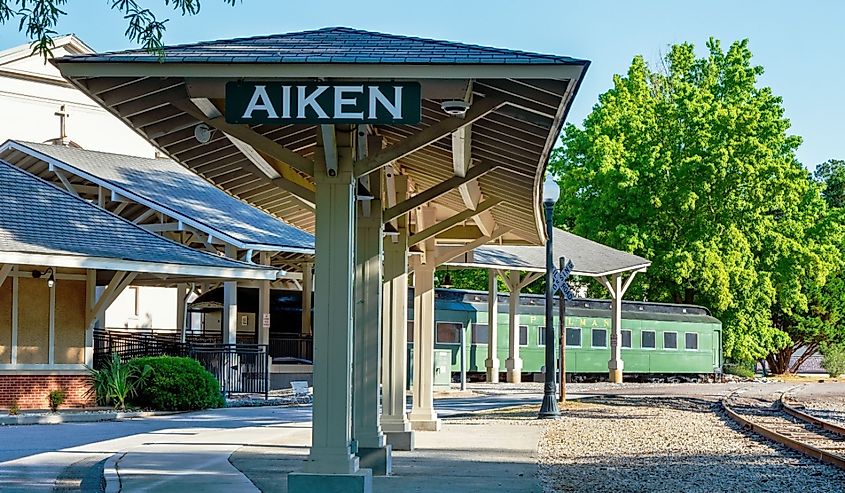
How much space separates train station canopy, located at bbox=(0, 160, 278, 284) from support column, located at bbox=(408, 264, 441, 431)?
692 centimetres

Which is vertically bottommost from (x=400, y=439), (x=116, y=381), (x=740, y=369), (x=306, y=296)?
(x=740, y=369)

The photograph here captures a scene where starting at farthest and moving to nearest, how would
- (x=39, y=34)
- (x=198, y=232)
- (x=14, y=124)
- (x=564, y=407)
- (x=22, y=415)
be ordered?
(x=14, y=124) < (x=198, y=232) < (x=564, y=407) < (x=22, y=415) < (x=39, y=34)

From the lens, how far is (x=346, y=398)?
9.73 metres

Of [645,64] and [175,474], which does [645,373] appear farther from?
[175,474]

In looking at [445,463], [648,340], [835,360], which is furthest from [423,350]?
[835,360]

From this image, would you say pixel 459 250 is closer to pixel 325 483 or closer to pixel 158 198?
pixel 325 483

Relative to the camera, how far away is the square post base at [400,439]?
48.6 feet

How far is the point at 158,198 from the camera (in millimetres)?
29703

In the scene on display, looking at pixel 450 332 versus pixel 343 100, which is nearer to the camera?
pixel 343 100

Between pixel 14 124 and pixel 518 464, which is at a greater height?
pixel 14 124

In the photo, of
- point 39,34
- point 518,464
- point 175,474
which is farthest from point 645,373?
point 39,34

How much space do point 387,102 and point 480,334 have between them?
1177 inches

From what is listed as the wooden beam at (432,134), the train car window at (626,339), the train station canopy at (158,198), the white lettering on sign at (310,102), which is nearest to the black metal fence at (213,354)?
the train station canopy at (158,198)

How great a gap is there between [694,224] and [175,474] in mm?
36193
